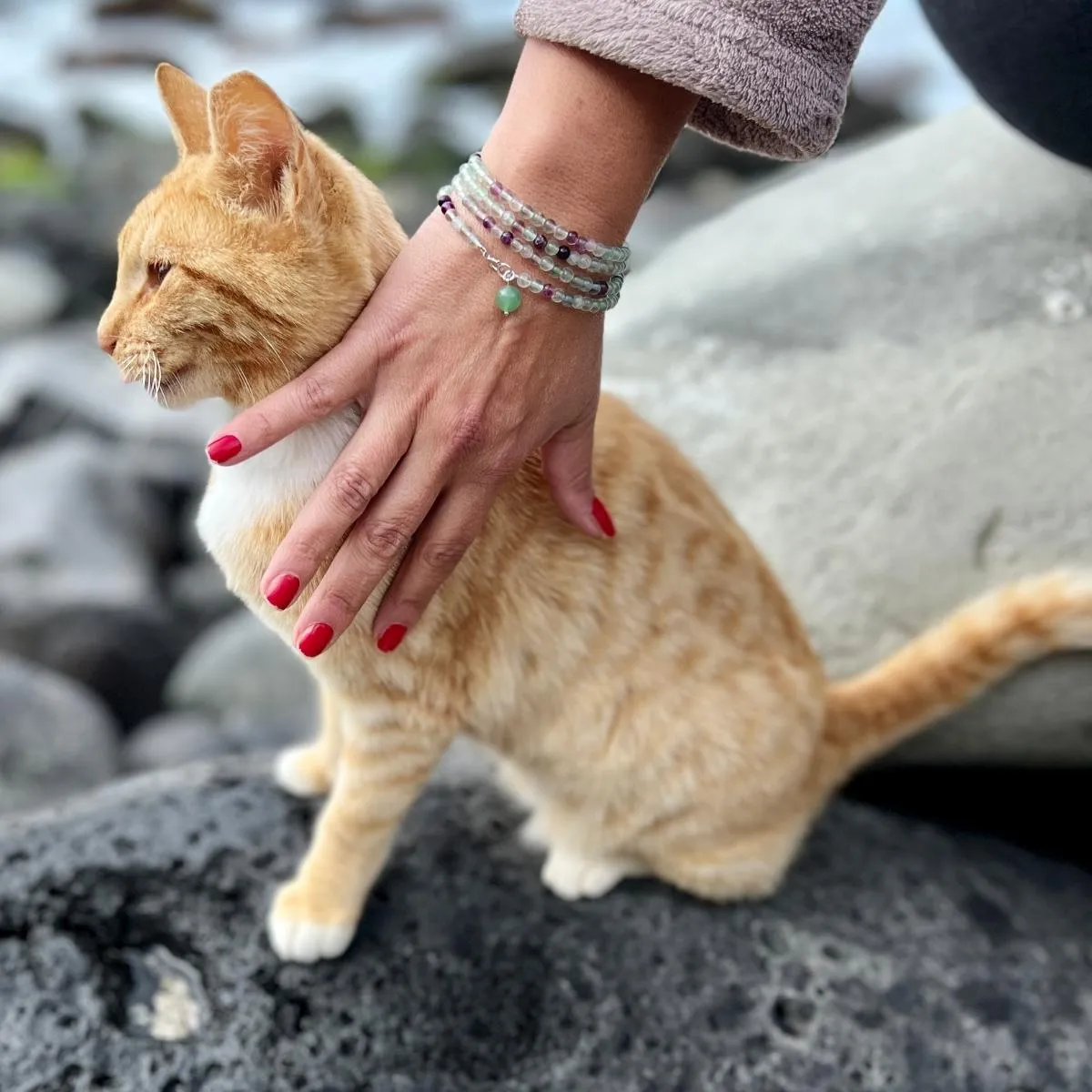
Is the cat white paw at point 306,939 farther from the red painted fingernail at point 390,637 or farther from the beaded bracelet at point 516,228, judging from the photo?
the beaded bracelet at point 516,228

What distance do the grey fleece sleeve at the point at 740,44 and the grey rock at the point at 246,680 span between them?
1898 mm

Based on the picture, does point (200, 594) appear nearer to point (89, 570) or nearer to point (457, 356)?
point (89, 570)

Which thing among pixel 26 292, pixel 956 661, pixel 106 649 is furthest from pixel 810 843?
pixel 26 292

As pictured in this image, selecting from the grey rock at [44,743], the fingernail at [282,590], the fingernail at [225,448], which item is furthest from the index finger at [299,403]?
the grey rock at [44,743]

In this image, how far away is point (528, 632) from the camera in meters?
1.23

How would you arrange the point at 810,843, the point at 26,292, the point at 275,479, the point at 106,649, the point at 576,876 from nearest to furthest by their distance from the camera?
the point at 275,479 < the point at 576,876 < the point at 810,843 < the point at 106,649 < the point at 26,292

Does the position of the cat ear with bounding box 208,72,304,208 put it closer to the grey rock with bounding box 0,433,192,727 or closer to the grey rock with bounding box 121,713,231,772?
the grey rock with bounding box 121,713,231,772

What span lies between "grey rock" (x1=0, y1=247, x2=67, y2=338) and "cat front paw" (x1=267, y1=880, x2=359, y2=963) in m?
3.74

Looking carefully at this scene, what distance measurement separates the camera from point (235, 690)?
2.63m

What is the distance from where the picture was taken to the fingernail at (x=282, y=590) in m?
0.99

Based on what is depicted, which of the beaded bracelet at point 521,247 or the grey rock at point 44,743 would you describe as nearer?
the beaded bracelet at point 521,247

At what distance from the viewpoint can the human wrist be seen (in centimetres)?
98

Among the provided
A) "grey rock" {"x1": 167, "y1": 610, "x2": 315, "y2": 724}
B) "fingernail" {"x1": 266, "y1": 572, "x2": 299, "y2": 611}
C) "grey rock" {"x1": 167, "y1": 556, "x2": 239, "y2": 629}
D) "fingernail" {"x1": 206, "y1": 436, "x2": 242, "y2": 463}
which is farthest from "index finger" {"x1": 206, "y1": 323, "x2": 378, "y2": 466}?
"grey rock" {"x1": 167, "y1": 556, "x2": 239, "y2": 629}

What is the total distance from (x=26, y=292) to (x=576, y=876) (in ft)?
13.1
